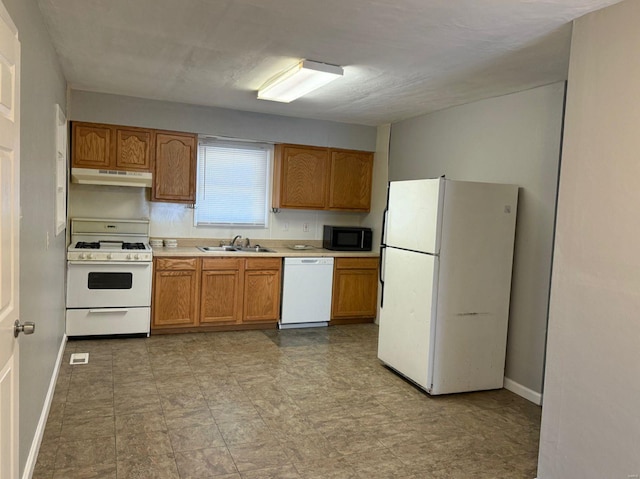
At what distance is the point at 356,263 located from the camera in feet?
19.4

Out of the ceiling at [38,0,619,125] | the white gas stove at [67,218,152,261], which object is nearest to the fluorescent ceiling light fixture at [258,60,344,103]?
the ceiling at [38,0,619,125]

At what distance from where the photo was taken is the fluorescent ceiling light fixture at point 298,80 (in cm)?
349

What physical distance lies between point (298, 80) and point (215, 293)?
101 inches

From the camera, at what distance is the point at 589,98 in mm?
2375

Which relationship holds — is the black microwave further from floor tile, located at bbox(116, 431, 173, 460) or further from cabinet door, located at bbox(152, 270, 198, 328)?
floor tile, located at bbox(116, 431, 173, 460)

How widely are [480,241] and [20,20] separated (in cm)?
325

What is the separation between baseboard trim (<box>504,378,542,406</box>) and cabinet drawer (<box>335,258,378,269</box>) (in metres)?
2.30

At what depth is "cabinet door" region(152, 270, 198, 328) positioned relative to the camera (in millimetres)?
5027

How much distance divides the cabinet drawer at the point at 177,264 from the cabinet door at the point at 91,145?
3.74ft

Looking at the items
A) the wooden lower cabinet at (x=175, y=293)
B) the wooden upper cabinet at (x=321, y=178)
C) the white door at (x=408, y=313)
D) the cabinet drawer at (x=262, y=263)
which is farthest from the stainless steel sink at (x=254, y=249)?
the white door at (x=408, y=313)

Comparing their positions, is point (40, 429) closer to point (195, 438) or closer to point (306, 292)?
point (195, 438)

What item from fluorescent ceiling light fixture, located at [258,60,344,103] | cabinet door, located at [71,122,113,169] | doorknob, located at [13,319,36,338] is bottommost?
doorknob, located at [13,319,36,338]

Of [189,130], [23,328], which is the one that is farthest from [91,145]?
[23,328]

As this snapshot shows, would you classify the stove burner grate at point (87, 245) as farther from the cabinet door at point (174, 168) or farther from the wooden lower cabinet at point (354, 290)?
the wooden lower cabinet at point (354, 290)
